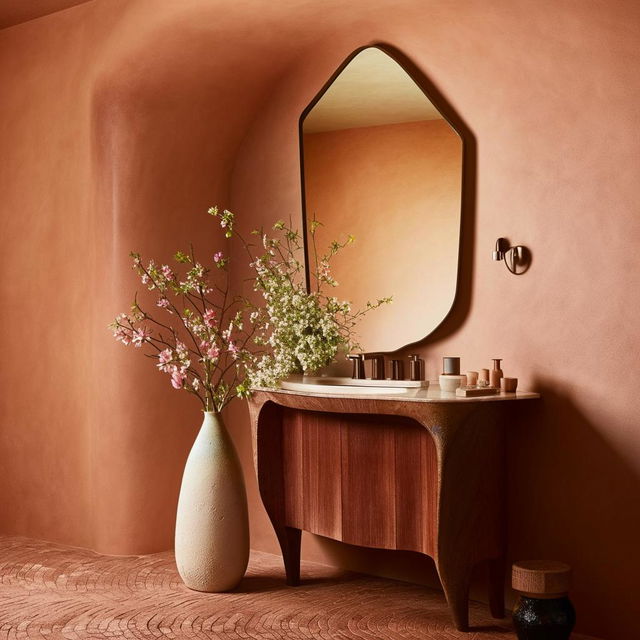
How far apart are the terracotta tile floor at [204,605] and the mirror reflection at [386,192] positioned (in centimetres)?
99

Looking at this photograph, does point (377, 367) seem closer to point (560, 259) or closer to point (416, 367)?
point (416, 367)

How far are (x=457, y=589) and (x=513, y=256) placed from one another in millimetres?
1178

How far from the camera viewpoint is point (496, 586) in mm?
3297

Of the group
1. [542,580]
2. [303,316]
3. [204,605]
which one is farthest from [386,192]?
[204,605]

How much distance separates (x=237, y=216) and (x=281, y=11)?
105 cm

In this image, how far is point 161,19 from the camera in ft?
12.6

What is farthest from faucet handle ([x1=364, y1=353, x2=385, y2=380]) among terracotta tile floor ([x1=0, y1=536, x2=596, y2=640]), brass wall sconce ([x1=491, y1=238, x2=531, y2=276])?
terracotta tile floor ([x1=0, y1=536, x2=596, y2=640])

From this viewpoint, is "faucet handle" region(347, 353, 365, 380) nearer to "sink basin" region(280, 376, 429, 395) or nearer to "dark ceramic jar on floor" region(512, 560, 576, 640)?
"sink basin" region(280, 376, 429, 395)

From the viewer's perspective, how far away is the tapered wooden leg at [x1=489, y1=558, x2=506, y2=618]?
3277 mm

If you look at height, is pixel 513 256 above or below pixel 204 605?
above

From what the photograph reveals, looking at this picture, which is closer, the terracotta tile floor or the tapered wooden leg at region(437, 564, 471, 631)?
the tapered wooden leg at region(437, 564, 471, 631)

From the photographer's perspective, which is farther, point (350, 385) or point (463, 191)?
point (350, 385)

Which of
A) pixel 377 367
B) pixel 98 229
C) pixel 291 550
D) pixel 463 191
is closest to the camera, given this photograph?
pixel 463 191

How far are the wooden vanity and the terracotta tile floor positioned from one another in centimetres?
17
